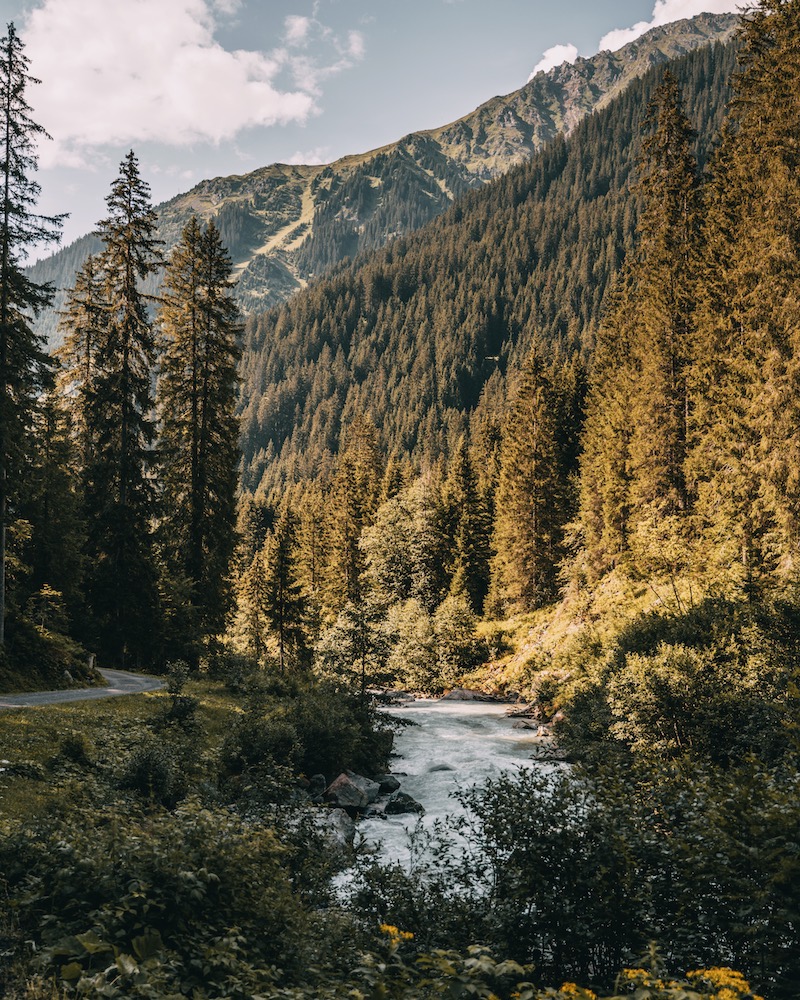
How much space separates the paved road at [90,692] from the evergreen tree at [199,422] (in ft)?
18.7

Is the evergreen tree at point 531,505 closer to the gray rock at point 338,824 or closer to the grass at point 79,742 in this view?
the grass at point 79,742

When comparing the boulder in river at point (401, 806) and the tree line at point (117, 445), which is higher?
the tree line at point (117, 445)

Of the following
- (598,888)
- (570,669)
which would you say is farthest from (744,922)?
(570,669)

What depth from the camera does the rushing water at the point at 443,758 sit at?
48.0ft

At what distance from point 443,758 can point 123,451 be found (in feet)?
60.1

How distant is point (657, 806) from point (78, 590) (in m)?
23.4

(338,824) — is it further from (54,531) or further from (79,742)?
(54,531)

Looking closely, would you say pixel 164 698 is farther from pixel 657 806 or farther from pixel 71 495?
pixel 657 806

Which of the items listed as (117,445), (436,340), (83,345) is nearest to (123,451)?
(117,445)

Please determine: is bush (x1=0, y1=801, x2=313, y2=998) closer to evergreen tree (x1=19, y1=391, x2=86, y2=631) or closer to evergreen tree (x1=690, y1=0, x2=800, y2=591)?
evergreen tree (x1=690, y1=0, x2=800, y2=591)

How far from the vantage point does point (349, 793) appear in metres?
15.9

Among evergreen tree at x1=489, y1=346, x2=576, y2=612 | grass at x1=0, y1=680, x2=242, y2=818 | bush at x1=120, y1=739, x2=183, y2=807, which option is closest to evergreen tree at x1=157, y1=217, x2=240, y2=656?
grass at x1=0, y1=680, x2=242, y2=818

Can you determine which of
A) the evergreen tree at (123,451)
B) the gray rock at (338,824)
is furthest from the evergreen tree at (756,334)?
the evergreen tree at (123,451)

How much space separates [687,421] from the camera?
29.3 metres
